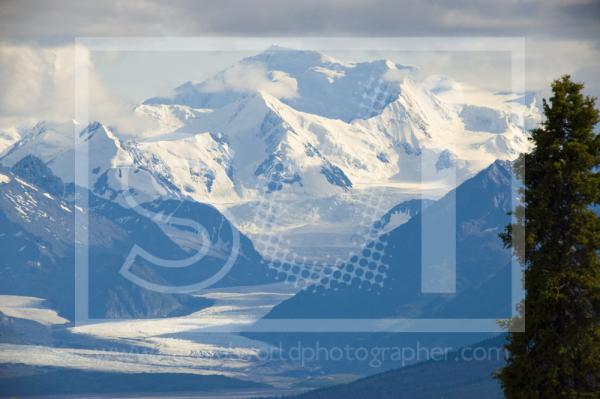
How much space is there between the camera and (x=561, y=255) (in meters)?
63.8

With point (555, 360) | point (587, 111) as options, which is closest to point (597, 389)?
point (555, 360)

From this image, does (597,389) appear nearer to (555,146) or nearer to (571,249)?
(571,249)

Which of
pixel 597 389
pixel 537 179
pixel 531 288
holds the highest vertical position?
pixel 537 179

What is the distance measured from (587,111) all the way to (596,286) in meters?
6.85

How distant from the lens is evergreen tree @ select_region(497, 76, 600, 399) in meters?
63.3

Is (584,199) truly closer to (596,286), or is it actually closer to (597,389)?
(596,286)

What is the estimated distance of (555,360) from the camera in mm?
63500

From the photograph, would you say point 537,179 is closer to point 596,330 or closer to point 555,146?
point 555,146

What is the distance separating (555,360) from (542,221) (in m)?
5.38

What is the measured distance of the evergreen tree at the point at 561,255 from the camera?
208ft

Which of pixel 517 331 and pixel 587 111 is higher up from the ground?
pixel 587 111

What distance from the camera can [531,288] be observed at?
64.0 meters

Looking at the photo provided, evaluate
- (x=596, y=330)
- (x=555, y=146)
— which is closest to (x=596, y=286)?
(x=596, y=330)

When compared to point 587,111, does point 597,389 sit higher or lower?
lower
